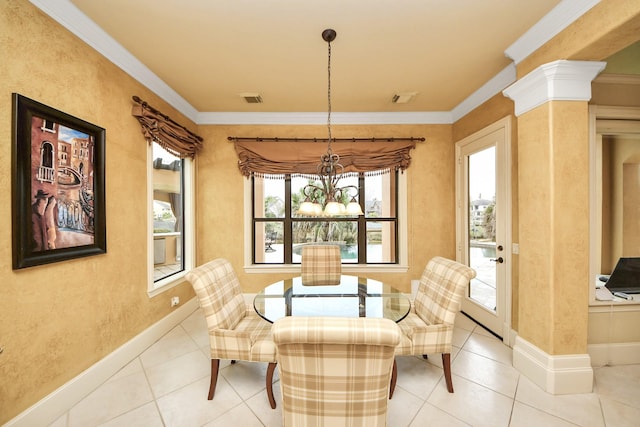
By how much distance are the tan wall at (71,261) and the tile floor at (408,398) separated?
13.2 inches

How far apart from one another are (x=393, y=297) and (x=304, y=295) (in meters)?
0.74

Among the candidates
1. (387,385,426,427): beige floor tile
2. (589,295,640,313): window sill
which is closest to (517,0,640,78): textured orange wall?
(589,295,640,313): window sill

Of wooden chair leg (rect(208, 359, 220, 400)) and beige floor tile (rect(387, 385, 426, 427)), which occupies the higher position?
wooden chair leg (rect(208, 359, 220, 400))

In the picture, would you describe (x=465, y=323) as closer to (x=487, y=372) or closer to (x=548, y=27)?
(x=487, y=372)

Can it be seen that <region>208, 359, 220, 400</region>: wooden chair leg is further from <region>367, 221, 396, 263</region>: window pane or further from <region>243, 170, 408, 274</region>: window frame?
<region>367, 221, 396, 263</region>: window pane

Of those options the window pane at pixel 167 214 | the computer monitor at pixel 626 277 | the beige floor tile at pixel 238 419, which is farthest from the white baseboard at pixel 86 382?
the computer monitor at pixel 626 277

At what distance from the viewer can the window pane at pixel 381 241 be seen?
12.3 ft

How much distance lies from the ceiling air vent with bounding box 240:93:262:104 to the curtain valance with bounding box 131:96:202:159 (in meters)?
0.84

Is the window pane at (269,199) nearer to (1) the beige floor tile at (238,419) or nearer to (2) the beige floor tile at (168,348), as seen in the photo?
(2) the beige floor tile at (168,348)

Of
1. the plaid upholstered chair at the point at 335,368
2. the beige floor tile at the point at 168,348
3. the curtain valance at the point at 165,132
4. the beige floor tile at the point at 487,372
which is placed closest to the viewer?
the plaid upholstered chair at the point at 335,368

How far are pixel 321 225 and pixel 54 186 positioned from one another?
9.14 ft

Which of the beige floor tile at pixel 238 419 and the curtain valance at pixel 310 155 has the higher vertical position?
the curtain valance at pixel 310 155

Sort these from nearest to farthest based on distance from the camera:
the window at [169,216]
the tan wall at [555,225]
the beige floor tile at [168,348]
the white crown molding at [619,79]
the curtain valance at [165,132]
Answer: the tan wall at [555,225], the white crown molding at [619,79], the beige floor tile at [168,348], the curtain valance at [165,132], the window at [169,216]

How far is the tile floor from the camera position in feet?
5.31
